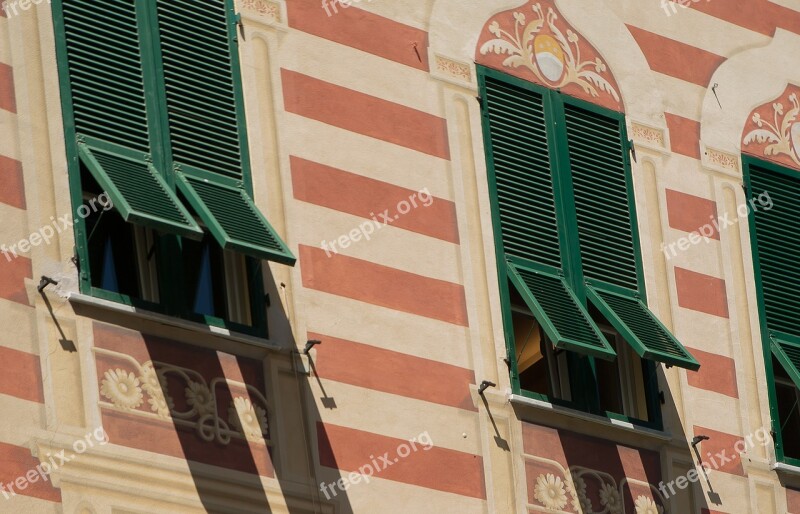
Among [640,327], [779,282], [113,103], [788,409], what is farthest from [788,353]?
[113,103]

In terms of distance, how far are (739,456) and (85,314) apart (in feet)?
21.3

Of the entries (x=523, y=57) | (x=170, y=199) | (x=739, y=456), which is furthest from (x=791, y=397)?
(x=170, y=199)

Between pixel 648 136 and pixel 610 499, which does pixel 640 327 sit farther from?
pixel 648 136

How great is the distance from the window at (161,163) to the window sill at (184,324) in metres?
0.12

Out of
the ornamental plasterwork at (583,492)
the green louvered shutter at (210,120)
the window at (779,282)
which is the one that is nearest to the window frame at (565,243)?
the ornamental plasterwork at (583,492)

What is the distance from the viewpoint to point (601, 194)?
64.5 ft

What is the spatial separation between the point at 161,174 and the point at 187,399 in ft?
5.90

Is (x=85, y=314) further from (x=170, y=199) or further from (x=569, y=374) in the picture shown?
(x=569, y=374)

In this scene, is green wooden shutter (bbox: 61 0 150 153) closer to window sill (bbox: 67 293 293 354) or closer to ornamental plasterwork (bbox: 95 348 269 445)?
window sill (bbox: 67 293 293 354)

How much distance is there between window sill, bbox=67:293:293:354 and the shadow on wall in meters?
0.08

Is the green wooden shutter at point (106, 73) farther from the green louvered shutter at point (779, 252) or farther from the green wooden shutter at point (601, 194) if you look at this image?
the green louvered shutter at point (779, 252)

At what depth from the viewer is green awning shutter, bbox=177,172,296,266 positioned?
53.7 feet

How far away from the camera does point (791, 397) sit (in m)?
20.4

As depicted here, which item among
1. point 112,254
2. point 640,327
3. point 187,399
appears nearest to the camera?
point 187,399
